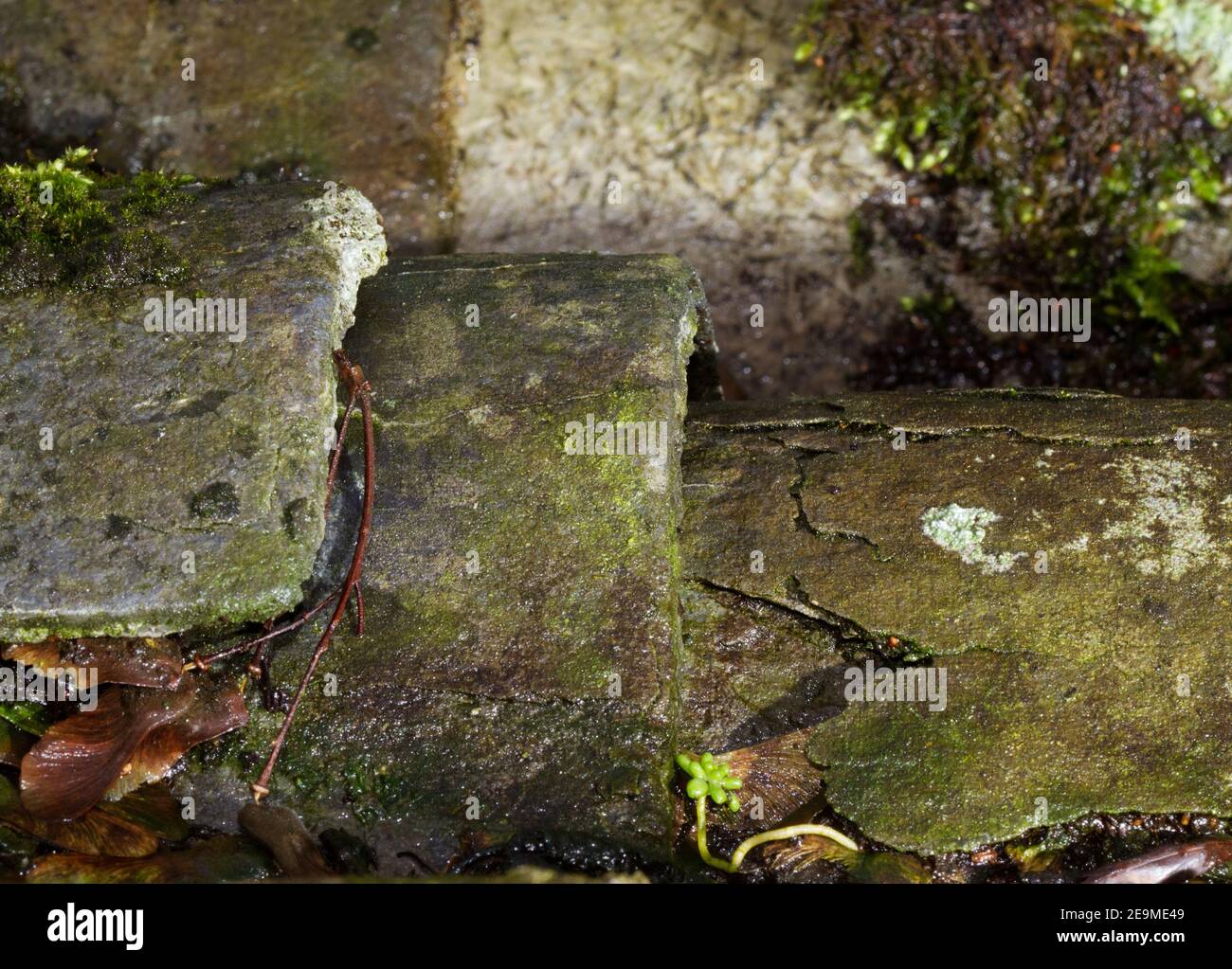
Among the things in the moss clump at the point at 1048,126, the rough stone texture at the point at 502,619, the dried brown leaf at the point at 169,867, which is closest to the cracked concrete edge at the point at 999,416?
the rough stone texture at the point at 502,619

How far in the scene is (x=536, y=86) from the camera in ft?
18.4

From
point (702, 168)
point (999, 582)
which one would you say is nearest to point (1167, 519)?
point (999, 582)

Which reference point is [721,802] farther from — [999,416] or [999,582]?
[999,416]

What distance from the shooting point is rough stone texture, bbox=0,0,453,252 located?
17.4 feet

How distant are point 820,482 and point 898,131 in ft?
9.81

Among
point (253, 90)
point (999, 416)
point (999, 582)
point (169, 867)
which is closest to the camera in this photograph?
point (169, 867)

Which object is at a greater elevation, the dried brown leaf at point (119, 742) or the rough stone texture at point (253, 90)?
the rough stone texture at point (253, 90)

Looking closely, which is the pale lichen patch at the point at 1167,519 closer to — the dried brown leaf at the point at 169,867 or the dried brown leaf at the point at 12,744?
the dried brown leaf at the point at 169,867

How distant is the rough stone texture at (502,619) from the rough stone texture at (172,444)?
0.95 ft

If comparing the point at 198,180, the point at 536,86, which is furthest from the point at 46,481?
the point at 536,86

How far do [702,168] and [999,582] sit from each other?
331cm

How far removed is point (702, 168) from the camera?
217 inches

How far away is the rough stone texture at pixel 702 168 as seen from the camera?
5375 mm

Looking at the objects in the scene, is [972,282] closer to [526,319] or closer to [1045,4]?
[1045,4]
